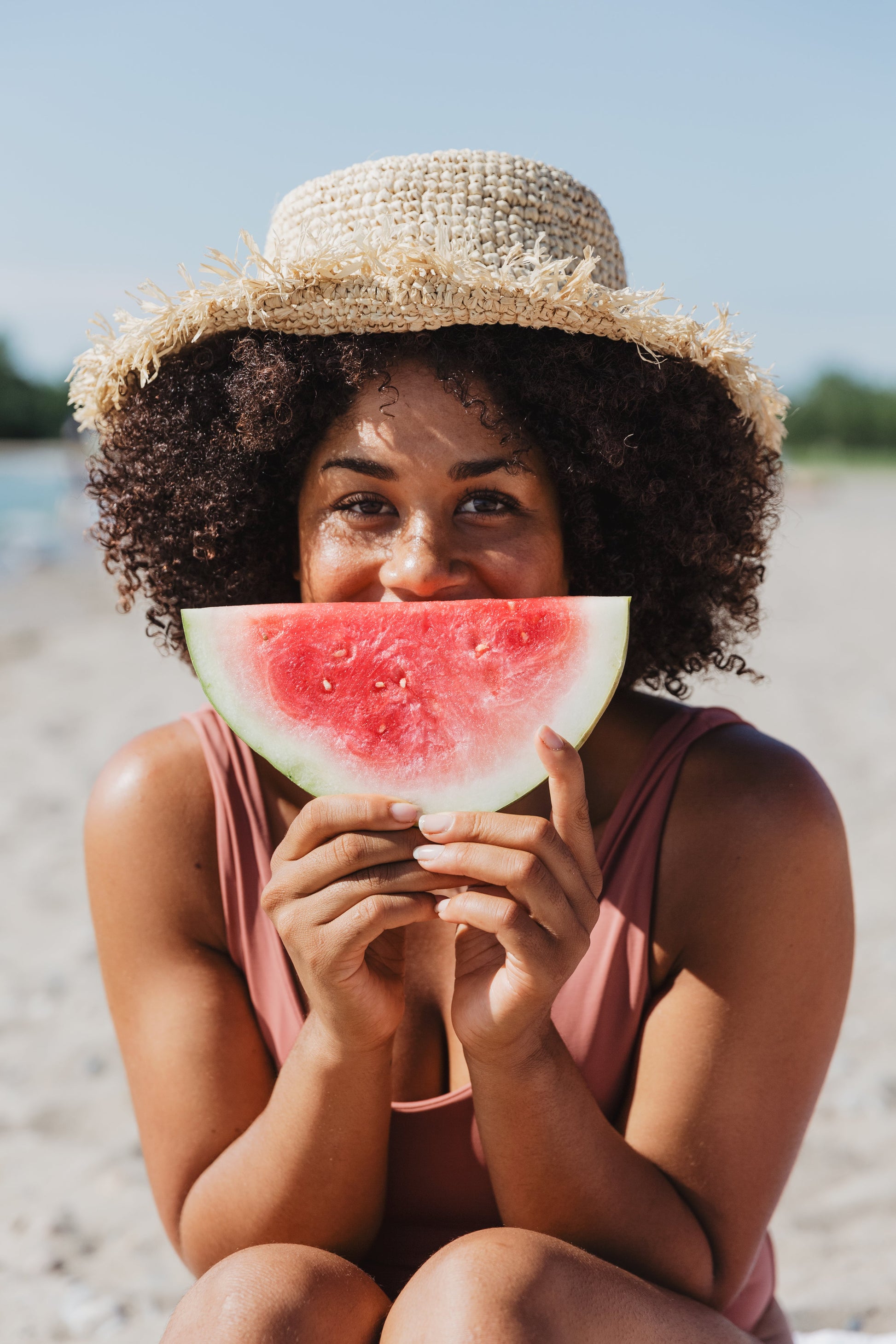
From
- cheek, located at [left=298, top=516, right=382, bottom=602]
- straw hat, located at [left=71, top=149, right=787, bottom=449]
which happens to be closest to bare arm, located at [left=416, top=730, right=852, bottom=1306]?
cheek, located at [left=298, top=516, right=382, bottom=602]

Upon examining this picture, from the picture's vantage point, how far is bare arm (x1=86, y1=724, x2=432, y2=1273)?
1613 mm

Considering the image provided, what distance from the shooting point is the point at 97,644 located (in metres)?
10.0

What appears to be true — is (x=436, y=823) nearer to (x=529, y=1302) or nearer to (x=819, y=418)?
(x=529, y=1302)

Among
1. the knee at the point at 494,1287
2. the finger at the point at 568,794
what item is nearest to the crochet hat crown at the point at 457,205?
the finger at the point at 568,794

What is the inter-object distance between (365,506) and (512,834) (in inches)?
27.4

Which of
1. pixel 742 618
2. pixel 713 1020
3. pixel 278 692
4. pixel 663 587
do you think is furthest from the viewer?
pixel 742 618

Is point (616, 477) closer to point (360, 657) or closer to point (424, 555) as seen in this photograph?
point (424, 555)

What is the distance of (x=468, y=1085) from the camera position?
5.87 feet

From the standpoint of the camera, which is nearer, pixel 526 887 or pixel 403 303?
pixel 526 887

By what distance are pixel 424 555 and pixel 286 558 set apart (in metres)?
0.60

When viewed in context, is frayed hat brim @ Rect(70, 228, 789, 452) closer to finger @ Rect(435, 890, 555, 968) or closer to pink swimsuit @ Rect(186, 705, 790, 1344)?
pink swimsuit @ Rect(186, 705, 790, 1344)

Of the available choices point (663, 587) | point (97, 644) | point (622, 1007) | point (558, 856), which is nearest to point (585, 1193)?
point (622, 1007)

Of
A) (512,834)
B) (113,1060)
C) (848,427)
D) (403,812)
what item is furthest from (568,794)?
(848,427)

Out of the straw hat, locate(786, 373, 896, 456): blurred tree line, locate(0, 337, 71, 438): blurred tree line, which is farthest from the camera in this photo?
locate(0, 337, 71, 438): blurred tree line
